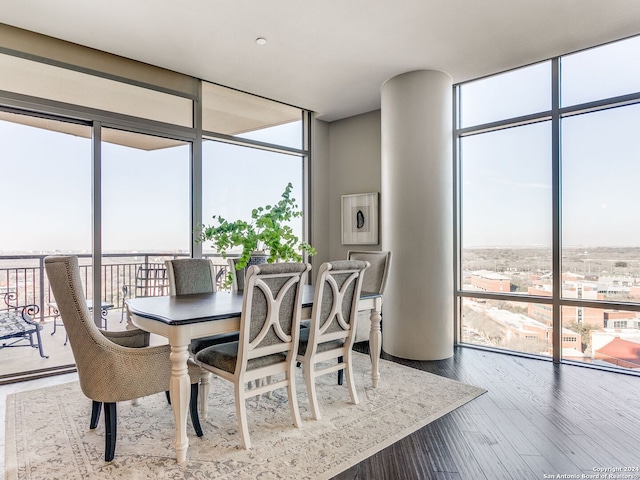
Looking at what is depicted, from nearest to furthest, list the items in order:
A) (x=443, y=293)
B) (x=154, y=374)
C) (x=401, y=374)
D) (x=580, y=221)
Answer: (x=154, y=374) → (x=401, y=374) → (x=580, y=221) → (x=443, y=293)

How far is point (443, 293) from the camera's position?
4004 millimetres

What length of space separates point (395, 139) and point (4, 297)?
13.0 feet

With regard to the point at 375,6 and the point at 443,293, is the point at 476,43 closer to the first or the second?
the point at 375,6

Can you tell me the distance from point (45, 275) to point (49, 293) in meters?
0.39

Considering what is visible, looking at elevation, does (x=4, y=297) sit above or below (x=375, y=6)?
below

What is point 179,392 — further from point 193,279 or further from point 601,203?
point 601,203

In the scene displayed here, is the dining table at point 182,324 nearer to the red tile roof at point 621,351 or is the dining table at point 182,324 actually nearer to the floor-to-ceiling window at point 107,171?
the floor-to-ceiling window at point 107,171

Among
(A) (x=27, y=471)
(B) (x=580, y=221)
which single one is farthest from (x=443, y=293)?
(A) (x=27, y=471)

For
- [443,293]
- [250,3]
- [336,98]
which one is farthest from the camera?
[336,98]

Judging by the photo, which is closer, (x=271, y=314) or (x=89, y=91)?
(x=271, y=314)

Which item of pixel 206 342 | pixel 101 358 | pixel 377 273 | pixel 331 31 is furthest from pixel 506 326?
Answer: pixel 101 358

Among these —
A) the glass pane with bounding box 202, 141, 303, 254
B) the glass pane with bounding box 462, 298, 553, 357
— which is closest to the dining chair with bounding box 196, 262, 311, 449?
the glass pane with bounding box 202, 141, 303, 254

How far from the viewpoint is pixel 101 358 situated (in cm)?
197

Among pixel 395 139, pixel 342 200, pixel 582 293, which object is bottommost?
pixel 582 293
